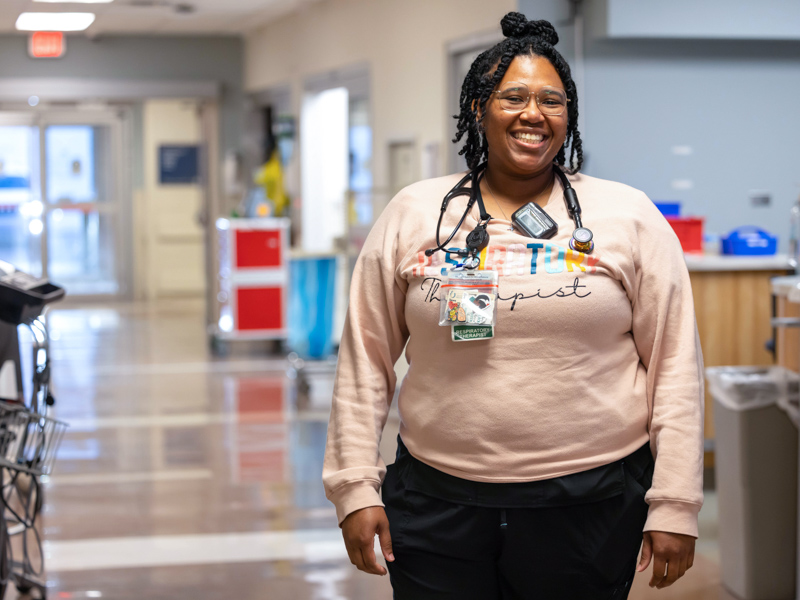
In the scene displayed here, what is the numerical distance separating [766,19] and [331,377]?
3498 millimetres

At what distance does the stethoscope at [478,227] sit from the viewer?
156 cm

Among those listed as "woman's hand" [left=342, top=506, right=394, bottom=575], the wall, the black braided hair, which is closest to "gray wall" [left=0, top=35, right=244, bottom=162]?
the wall

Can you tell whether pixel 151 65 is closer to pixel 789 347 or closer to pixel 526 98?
pixel 789 347

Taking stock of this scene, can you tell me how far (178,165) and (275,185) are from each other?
16.1 feet

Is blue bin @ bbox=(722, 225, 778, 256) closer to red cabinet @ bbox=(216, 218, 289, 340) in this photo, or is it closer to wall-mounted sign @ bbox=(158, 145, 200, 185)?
red cabinet @ bbox=(216, 218, 289, 340)

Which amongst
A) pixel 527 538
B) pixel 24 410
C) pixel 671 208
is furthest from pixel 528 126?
pixel 671 208

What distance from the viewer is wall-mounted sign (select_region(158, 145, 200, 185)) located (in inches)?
531

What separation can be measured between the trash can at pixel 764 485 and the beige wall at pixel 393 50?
283 cm

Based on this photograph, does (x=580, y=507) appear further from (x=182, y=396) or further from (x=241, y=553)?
(x=182, y=396)

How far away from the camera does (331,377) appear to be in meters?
6.90

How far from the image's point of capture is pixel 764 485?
3.05 m

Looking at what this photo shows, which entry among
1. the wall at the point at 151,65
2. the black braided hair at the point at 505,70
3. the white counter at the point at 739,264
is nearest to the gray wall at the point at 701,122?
the white counter at the point at 739,264

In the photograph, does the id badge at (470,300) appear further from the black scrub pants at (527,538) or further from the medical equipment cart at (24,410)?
the medical equipment cart at (24,410)

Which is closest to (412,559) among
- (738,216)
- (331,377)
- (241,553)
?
(241,553)
